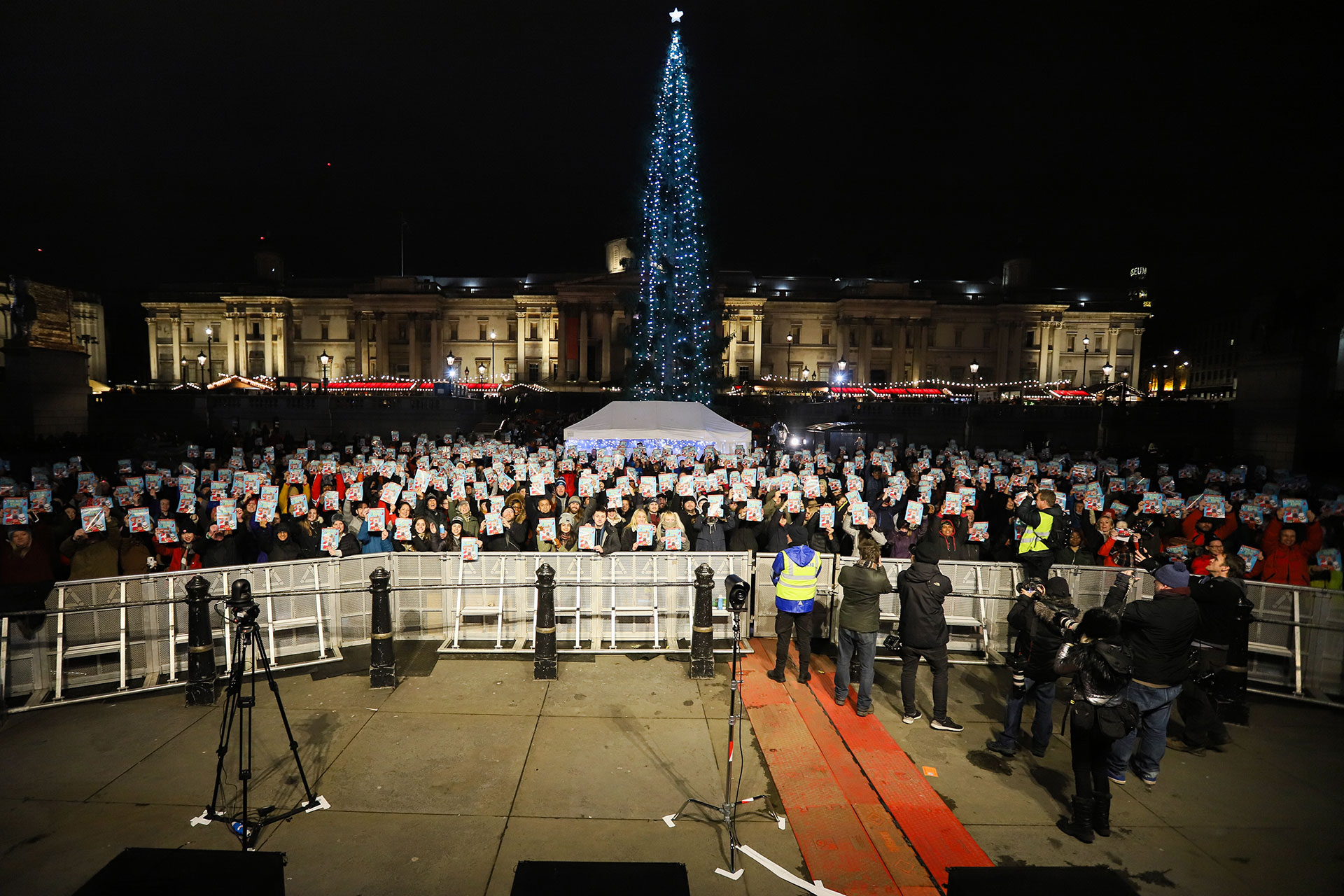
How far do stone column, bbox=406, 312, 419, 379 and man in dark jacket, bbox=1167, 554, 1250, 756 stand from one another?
7596cm

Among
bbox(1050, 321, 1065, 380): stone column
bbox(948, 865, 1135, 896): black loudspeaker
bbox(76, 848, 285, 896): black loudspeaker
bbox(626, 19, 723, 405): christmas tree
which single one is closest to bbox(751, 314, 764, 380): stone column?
bbox(1050, 321, 1065, 380): stone column

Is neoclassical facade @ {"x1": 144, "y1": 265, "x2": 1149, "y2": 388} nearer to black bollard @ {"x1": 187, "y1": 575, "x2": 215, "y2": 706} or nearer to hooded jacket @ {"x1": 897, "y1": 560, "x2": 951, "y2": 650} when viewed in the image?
black bollard @ {"x1": 187, "y1": 575, "x2": 215, "y2": 706}

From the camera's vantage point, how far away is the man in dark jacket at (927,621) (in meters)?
6.20

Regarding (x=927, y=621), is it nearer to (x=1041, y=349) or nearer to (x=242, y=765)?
(x=242, y=765)

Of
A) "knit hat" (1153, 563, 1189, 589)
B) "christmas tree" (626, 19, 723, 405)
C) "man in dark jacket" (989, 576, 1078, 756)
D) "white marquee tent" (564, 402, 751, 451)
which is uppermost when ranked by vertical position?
"christmas tree" (626, 19, 723, 405)

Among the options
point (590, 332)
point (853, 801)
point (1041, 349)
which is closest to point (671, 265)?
point (853, 801)

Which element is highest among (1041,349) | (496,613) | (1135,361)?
(1041,349)

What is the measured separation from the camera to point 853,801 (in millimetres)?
5215

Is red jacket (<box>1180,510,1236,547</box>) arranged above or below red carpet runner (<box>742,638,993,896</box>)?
above

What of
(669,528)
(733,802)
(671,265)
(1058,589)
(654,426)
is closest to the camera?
(733,802)

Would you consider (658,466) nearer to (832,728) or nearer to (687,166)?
(832,728)

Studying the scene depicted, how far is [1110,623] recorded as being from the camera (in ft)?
14.7

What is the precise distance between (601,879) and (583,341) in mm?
69483

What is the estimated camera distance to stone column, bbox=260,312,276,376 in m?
74.4
